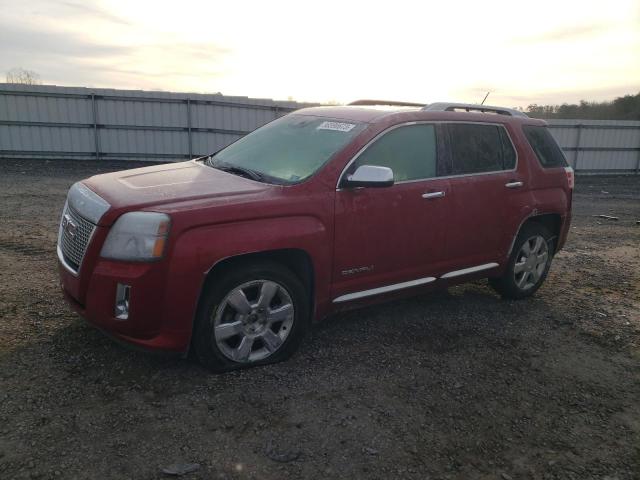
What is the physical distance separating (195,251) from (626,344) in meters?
3.68

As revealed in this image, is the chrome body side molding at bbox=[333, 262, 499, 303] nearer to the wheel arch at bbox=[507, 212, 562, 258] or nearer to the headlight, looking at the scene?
the wheel arch at bbox=[507, 212, 562, 258]

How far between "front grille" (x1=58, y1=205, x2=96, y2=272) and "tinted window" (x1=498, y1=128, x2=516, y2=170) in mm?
3597

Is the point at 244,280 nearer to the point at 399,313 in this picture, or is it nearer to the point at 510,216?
the point at 399,313

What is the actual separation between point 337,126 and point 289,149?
1.40ft

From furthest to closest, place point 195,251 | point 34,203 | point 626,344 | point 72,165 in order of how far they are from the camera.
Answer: point 72,165 → point 34,203 → point 626,344 → point 195,251

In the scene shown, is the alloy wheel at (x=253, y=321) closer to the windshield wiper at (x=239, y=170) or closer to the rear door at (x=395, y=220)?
the rear door at (x=395, y=220)

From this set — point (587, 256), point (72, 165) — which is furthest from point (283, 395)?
point (72, 165)

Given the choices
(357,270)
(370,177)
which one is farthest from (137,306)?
(370,177)

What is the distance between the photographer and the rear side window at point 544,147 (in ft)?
16.4

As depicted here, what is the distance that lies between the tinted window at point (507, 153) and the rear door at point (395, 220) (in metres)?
0.88

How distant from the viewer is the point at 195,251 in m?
2.98

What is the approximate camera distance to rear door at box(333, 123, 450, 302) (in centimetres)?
363

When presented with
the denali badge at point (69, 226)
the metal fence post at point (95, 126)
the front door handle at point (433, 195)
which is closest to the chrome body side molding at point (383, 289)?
the front door handle at point (433, 195)

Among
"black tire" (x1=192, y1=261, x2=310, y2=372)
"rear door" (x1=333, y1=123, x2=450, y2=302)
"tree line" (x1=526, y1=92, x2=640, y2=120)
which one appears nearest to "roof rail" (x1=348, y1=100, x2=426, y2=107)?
"rear door" (x1=333, y1=123, x2=450, y2=302)
